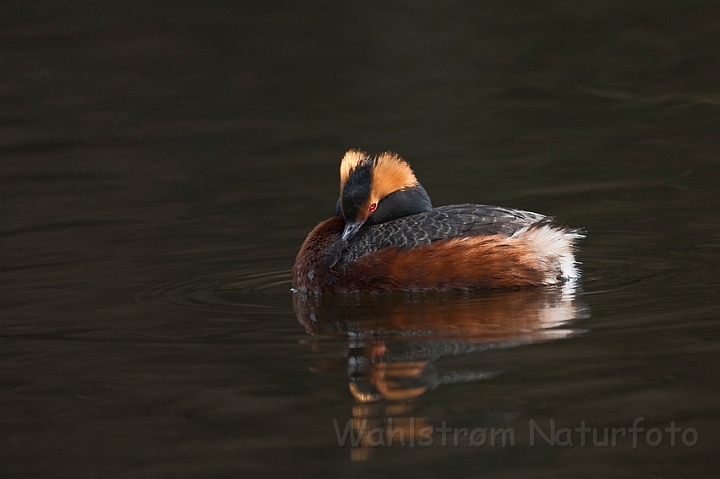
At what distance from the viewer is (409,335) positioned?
5.43m

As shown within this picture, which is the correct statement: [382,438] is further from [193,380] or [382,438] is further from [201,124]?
[201,124]

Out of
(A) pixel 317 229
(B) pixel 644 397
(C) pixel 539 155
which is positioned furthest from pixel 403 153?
(B) pixel 644 397

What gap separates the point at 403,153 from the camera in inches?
437

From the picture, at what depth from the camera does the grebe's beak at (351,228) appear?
7.07 meters

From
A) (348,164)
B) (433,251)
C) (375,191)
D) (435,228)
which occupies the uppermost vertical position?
(348,164)

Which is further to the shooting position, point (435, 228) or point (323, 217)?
point (323, 217)

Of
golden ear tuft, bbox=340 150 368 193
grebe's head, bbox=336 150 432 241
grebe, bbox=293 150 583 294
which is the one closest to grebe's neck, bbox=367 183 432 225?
grebe's head, bbox=336 150 432 241

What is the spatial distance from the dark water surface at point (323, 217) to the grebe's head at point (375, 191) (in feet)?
2.16

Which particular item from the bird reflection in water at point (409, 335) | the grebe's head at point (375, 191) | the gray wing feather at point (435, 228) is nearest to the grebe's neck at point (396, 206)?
the grebe's head at point (375, 191)

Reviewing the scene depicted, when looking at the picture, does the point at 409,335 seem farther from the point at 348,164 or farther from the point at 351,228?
the point at 348,164

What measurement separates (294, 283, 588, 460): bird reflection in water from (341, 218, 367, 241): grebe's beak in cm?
46

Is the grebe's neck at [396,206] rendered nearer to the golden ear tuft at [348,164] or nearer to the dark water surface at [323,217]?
the golden ear tuft at [348,164]

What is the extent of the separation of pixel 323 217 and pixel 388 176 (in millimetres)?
2205

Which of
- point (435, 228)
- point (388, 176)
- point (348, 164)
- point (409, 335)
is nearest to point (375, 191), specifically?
point (388, 176)
